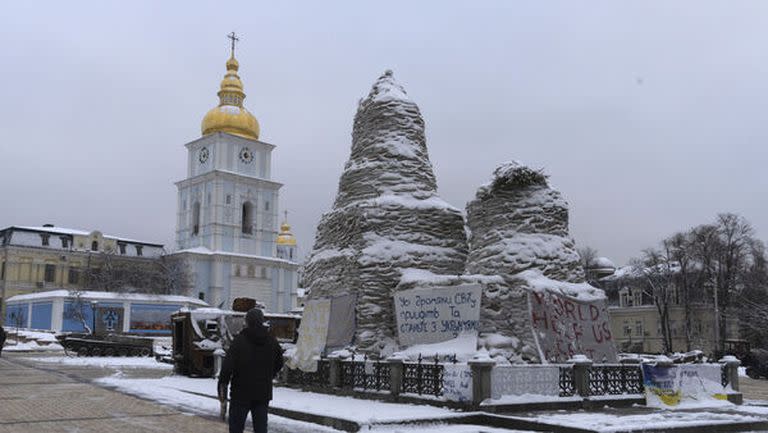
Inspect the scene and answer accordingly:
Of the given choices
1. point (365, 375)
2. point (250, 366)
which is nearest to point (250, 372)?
point (250, 366)

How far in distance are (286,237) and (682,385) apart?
81761mm

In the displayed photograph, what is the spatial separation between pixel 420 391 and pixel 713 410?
19.2 feet

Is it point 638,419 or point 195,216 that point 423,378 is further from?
point 195,216

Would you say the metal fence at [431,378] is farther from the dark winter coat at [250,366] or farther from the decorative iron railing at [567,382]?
the dark winter coat at [250,366]

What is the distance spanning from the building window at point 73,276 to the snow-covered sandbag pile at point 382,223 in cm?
7014

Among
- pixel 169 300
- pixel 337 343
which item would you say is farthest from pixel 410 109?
pixel 169 300

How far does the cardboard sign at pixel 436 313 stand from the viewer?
1667cm

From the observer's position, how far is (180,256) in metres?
79.2

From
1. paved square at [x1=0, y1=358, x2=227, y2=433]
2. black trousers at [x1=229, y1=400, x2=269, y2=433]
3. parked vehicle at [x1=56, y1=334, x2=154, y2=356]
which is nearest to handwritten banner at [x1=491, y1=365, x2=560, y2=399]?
paved square at [x1=0, y1=358, x2=227, y2=433]

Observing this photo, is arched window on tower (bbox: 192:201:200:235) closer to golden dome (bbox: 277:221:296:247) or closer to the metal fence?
golden dome (bbox: 277:221:296:247)

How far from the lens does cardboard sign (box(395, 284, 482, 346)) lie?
16.7 metres

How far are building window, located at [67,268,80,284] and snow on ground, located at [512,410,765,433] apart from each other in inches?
3118

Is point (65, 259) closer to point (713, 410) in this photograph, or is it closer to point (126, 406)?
point (126, 406)

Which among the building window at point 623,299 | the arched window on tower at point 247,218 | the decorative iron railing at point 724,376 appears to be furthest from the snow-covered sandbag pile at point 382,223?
the arched window on tower at point 247,218
